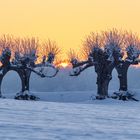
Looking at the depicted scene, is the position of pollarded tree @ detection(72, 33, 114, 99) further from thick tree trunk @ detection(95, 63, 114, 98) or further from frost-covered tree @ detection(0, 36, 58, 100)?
frost-covered tree @ detection(0, 36, 58, 100)

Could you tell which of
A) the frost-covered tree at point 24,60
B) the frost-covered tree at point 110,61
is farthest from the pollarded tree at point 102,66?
the frost-covered tree at point 24,60

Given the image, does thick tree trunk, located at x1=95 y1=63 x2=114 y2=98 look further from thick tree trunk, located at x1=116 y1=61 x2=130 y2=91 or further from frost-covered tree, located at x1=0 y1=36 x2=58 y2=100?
frost-covered tree, located at x1=0 y1=36 x2=58 y2=100

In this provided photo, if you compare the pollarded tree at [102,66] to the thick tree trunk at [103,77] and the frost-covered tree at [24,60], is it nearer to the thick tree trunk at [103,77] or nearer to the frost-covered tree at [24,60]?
the thick tree trunk at [103,77]

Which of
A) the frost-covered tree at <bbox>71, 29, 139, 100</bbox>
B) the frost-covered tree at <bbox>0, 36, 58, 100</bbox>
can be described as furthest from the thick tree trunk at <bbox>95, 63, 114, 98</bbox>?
the frost-covered tree at <bbox>0, 36, 58, 100</bbox>

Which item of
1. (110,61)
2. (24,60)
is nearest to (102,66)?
(110,61)

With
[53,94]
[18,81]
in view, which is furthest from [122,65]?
[18,81]

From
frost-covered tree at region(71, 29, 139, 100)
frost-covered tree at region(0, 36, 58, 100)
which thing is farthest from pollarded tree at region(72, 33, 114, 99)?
frost-covered tree at region(0, 36, 58, 100)

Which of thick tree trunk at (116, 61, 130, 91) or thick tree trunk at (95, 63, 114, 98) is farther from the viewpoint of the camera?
thick tree trunk at (116, 61, 130, 91)

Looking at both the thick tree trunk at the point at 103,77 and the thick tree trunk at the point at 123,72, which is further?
the thick tree trunk at the point at 123,72

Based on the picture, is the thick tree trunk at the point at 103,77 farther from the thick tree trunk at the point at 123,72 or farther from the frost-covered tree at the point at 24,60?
the frost-covered tree at the point at 24,60

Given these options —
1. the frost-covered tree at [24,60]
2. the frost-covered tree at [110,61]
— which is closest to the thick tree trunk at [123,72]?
the frost-covered tree at [110,61]

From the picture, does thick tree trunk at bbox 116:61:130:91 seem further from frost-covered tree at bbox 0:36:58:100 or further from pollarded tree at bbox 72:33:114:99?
frost-covered tree at bbox 0:36:58:100

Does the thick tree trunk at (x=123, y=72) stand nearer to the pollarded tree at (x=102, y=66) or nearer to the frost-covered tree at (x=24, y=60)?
the pollarded tree at (x=102, y=66)

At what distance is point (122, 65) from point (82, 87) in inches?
1780
